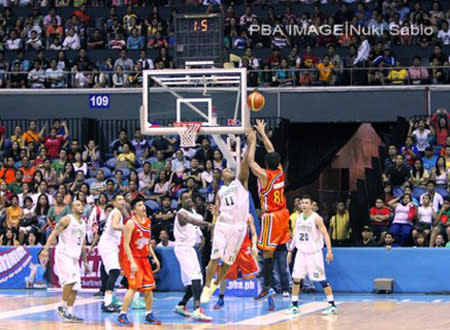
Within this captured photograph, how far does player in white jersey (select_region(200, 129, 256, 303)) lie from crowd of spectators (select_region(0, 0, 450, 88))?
387 inches

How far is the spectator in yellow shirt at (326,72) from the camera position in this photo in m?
25.6

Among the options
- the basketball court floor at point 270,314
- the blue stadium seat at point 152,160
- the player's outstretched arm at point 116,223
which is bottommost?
the basketball court floor at point 270,314

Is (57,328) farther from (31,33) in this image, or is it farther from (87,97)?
(31,33)

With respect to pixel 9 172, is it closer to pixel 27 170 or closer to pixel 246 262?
pixel 27 170

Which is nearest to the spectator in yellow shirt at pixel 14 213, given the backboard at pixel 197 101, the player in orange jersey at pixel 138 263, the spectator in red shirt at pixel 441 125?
the backboard at pixel 197 101

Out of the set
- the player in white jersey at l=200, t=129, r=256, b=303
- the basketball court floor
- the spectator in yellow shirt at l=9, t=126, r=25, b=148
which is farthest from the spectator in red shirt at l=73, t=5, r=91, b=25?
the player in white jersey at l=200, t=129, r=256, b=303

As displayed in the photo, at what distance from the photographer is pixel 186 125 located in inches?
707

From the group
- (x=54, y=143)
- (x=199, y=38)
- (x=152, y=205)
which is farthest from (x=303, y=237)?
(x=54, y=143)

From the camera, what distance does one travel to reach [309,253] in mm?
16078

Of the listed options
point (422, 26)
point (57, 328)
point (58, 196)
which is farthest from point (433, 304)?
point (422, 26)

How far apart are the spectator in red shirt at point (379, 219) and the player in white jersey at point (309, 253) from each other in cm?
403

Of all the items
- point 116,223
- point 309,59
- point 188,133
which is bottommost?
point 116,223

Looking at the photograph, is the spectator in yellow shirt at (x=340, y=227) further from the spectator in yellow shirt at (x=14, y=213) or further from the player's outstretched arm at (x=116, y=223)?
the spectator in yellow shirt at (x=14, y=213)

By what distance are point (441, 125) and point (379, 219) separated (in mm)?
4020
